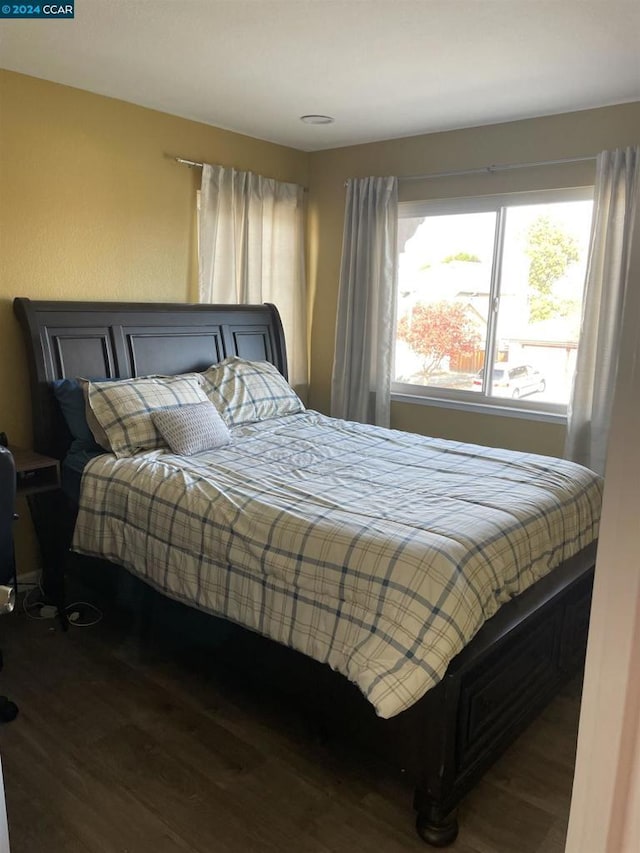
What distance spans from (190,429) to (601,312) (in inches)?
87.1

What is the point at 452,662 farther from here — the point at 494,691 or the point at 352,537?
the point at 352,537

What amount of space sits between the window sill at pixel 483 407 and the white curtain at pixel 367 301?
158 millimetres

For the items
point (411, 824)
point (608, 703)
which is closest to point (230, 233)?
point (411, 824)

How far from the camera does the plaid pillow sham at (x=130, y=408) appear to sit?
290 cm

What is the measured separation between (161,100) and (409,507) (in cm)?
255

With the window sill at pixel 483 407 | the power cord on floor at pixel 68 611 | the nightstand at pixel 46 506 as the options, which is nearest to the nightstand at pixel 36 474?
the nightstand at pixel 46 506

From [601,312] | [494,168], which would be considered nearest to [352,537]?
[601,312]

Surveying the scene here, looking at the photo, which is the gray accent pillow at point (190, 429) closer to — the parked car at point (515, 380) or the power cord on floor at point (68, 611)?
the power cord on floor at point (68, 611)

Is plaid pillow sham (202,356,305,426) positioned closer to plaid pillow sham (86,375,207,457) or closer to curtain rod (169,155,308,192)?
plaid pillow sham (86,375,207,457)

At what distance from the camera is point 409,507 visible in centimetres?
230

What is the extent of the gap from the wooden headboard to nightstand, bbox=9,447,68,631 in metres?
0.24

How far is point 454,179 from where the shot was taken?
3941mm

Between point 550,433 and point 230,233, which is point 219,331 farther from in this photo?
point 550,433

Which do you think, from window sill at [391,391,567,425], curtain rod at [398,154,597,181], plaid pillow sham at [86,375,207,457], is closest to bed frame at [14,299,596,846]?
plaid pillow sham at [86,375,207,457]
